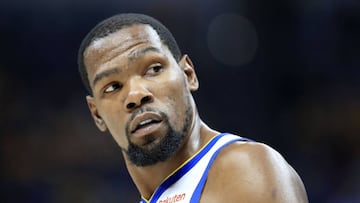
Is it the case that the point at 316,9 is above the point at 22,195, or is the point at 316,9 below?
above

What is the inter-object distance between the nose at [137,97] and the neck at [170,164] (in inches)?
9.4

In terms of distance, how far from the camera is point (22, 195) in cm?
624

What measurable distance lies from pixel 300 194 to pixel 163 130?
567mm

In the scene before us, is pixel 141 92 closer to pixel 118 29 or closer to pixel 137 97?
pixel 137 97

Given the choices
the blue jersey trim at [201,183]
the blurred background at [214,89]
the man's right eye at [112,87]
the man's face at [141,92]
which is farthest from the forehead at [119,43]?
the blurred background at [214,89]

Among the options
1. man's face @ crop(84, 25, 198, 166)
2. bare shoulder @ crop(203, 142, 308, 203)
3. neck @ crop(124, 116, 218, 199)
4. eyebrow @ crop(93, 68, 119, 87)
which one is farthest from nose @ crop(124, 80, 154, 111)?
bare shoulder @ crop(203, 142, 308, 203)

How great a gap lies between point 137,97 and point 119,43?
26 centimetres

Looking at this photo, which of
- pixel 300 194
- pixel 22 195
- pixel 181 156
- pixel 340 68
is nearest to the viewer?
pixel 300 194

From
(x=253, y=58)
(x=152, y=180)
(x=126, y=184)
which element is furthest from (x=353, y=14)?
(x=152, y=180)

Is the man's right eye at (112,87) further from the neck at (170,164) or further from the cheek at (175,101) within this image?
the neck at (170,164)

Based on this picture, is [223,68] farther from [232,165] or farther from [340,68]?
[232,165]

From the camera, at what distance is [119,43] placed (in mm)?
2473

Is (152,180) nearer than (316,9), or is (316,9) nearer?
(152,180)

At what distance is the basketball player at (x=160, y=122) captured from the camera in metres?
2.23
